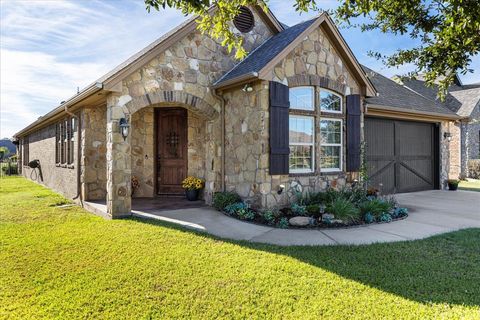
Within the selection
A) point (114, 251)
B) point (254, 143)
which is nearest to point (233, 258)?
point (114, 251)

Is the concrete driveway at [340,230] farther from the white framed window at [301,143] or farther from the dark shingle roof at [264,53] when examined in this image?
the dark shingle roof at [264,53]


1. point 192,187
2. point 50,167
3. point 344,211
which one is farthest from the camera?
point 50,167

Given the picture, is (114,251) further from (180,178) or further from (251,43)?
(251,43)

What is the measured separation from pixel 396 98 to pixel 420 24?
7.62m

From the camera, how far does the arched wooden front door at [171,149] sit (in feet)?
33.8

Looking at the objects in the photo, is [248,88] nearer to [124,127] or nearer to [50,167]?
[124,127]

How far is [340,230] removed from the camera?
20.8 ft

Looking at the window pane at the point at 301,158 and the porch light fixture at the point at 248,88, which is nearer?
the porch light fixture at the point at 248,88

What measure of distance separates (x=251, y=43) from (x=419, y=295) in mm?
7826

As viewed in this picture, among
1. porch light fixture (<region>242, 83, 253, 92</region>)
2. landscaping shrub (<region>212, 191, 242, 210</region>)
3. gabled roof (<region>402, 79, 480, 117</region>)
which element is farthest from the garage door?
gabled roof (<region>402, 79, 480, 117</region>)

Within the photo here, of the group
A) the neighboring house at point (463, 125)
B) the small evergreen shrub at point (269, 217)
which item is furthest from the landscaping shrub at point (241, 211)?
the neighboring house at point (463, 125)

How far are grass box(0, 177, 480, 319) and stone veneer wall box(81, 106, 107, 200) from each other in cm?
340

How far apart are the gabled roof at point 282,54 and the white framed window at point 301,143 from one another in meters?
1.47

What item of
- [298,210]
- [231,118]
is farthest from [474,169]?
[231,118]
